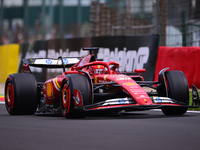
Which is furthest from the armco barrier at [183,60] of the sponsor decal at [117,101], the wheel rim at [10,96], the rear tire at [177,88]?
the sponsor decal at [117,101]

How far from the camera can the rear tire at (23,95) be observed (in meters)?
10.5

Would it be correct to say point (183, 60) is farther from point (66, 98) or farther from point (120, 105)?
point (120, 105)

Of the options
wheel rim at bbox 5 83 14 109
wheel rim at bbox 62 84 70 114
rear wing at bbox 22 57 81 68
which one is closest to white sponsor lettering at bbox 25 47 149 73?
rear wing at bbox 22 57 81 68

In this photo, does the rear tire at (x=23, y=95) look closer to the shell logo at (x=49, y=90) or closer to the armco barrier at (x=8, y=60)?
the shell logo at (x=49, y=90)

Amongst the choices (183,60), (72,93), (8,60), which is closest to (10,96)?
(72,93)

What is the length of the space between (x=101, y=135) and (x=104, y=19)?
582 inches

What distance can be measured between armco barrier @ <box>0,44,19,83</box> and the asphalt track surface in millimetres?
15859

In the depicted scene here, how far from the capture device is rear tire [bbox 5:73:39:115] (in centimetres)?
1051

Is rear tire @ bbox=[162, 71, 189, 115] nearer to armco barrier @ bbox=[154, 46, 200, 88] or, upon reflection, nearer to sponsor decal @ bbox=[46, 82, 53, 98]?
sponsor decal @ bbox=[46, 82, 53, 98]

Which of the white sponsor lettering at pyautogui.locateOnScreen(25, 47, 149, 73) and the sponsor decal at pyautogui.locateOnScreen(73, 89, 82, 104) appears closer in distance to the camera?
the sponsor decal at pyautogui.locateOnScreen(73, 89, 82, 104)

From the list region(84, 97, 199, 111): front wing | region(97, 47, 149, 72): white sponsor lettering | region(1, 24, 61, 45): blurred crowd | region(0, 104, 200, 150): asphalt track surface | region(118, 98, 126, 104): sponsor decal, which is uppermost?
region(1, 24, 61, 45): blurred crowd

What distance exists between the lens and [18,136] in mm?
6680

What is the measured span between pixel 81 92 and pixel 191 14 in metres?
9.59

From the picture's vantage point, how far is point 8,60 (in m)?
24.9
